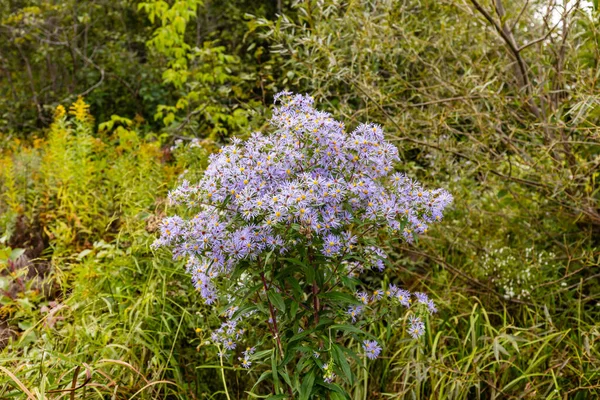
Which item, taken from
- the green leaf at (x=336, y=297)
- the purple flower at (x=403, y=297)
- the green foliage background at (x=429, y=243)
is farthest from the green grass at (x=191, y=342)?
the green leaf at (x=336, y=297)

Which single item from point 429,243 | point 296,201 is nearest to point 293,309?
point 296,201

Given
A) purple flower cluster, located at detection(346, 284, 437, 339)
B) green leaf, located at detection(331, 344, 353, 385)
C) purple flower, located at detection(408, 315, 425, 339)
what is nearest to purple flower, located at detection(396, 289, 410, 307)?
purple flower cluster, located at detection(346, 284, 437, 339)

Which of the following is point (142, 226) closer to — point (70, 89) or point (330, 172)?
point (330, 172)

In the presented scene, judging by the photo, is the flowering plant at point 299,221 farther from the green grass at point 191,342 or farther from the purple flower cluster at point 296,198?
the green grass at point 191,342

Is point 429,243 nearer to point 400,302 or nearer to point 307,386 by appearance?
point 400,302

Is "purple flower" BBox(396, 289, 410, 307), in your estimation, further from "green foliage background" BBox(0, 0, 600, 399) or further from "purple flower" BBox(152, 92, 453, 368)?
"green foliage background" BBox(0, 0, 600, 399)

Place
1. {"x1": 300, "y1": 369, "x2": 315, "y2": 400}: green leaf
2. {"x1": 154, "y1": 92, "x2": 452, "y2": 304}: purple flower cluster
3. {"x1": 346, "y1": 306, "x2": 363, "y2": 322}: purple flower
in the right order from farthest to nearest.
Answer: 1. {"x1": 346, "y1": 306, "x2": 363, "y2": 322}: purple flower
2. {"x1": 300, "y1": 369, "x2": 315, "y2": 400}: green leaf
3. {"x1": 154, "y1": 92, "x2": 452, "y2": 304}: purple flower cluster

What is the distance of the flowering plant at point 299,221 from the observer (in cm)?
166

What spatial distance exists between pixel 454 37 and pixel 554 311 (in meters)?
1.55

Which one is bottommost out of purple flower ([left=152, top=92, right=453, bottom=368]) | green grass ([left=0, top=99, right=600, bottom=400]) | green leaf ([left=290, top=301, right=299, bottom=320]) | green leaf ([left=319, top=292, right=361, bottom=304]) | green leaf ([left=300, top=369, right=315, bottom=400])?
green grass ([left=0, top=99, right=600, bottom=400])

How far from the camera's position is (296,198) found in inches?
62.2

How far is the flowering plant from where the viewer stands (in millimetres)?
1659

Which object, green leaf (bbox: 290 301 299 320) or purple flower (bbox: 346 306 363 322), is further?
purple flower (bbox: 346 306 363 322)

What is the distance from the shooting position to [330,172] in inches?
71.6
